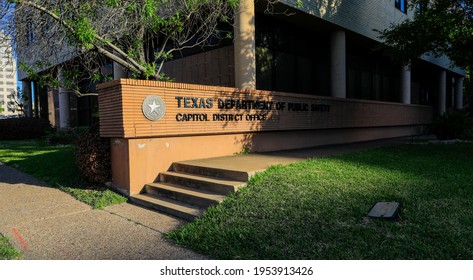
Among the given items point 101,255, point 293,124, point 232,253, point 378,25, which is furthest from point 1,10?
point 378,25

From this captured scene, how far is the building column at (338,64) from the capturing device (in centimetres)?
1423

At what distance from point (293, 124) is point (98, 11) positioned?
6.26 meters

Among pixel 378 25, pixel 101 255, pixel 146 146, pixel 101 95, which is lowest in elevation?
pixel 101 255

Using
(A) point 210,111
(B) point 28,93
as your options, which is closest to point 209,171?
(A) point 210,111

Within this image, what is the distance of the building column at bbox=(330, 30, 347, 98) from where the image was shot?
14.2m

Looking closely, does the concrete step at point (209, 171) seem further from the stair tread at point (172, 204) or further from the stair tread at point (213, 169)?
the stair tread at point (172, 204)

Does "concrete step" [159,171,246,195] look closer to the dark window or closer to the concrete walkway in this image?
the concrete walkway

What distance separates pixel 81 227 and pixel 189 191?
6.11 feet

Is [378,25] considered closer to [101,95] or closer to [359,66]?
[359,66]

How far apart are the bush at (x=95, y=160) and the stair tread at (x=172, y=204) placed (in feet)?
3.78

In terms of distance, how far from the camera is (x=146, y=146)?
716 centimetres

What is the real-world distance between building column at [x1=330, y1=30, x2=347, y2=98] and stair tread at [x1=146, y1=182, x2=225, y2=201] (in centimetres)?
947

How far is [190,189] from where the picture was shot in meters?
6.45

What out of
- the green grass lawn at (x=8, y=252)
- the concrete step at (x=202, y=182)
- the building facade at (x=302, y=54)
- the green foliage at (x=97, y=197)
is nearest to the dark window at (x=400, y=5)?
the building facade at (x=302, y=54)
